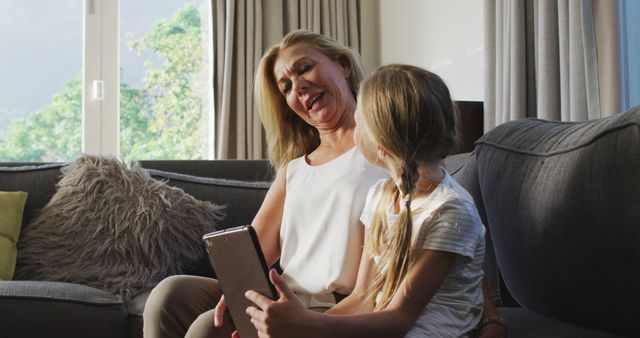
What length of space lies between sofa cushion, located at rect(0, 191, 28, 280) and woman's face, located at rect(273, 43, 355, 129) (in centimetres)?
105

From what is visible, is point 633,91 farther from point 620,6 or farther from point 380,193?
point 380,193

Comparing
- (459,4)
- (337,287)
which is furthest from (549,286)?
(459,4)

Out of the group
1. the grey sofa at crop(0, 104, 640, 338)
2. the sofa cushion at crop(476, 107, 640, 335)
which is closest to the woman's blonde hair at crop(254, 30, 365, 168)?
the grey sofa at crop(0, 104, 640, 338)

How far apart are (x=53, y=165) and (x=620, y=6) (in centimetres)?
206

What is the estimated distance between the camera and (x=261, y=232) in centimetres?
177

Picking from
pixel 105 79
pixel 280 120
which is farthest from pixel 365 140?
pixel 105 79

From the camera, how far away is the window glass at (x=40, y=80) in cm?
404

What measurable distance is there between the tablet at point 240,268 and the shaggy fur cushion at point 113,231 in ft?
3.05

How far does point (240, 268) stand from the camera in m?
→ 1.26

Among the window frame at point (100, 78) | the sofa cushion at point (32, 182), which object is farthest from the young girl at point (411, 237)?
the window frame at point (100, 78)

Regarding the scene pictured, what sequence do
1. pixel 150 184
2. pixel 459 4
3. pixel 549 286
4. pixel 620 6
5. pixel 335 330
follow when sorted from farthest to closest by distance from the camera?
pixel 459 4
pixel 620 6
pixel 150 184
pixel 549 286
pixel 335 330

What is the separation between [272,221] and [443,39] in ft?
7.24

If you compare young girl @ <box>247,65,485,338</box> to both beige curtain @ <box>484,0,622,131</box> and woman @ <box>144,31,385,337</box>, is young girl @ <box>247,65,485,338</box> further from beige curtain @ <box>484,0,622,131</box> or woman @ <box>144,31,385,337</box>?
beige curtain @ <box>484,0,622,131</box>

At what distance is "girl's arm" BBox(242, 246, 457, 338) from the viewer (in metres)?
1.08
